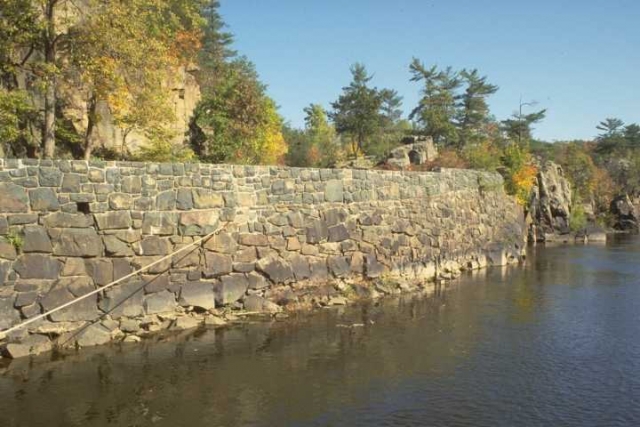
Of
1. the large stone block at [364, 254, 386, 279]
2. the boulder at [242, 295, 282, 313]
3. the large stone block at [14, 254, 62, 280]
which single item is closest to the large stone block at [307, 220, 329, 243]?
the large stone block at [364, 254, 386, 279]

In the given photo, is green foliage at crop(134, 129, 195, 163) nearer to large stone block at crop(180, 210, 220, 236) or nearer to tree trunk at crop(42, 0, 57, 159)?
tree trunk at crop(42, 0, 57, 159)

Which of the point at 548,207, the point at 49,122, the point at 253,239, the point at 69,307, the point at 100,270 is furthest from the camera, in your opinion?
the point at 548,207

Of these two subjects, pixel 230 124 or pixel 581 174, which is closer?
pixel 230 124

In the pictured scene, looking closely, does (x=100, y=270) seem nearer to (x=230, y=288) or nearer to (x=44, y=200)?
(x=44, y=200)

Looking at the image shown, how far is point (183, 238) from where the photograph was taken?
13.8 metres

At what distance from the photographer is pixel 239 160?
24125 millimetres

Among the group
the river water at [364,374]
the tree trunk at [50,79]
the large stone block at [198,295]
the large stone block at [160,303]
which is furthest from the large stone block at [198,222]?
the tree trunk at [50,79]

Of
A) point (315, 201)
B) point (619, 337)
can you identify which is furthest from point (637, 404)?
point (315, 201)

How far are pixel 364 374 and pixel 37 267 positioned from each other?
23.1ft

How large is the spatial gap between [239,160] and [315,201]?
8.34 metres

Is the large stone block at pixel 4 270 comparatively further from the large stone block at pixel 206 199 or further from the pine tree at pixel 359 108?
the pine tree at pixel 359 108

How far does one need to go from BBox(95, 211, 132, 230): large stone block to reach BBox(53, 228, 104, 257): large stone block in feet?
0.85

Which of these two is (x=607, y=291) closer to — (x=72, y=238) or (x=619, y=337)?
(x=619, y=337)

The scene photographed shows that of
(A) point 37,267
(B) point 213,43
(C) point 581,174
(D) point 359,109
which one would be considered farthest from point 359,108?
(A) point 37,267
